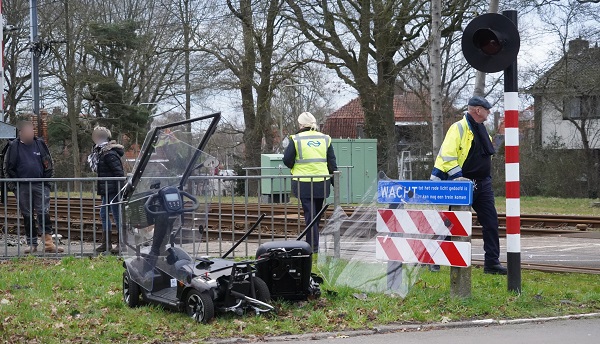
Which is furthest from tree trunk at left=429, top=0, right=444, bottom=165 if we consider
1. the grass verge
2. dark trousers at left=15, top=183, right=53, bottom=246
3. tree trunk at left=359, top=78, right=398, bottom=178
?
tree trunk at left=359, top=78, right=398, bottom=178

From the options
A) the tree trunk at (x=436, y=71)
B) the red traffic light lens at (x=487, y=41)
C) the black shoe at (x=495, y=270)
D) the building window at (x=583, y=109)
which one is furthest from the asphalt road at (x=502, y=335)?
the building window at (x=583, y=109)

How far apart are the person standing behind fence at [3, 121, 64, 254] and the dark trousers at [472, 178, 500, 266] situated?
608 cm

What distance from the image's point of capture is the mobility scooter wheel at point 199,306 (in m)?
7.34

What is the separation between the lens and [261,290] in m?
7.66

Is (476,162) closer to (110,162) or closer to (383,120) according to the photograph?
(110,162)

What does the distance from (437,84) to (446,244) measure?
7396mm

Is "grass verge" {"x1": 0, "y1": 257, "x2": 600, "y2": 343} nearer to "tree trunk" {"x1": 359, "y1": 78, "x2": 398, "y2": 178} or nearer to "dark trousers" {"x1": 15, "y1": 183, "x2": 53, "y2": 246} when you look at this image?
"dark trousers" {"x1": 15, "y1": 183, "x2": 53, "y2": 246}

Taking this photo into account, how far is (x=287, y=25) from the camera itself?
3309cm

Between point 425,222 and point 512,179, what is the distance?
102 centimetres

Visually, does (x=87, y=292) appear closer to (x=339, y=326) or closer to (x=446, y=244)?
(x=339, y=326)

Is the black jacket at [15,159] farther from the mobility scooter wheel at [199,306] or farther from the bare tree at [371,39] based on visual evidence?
the bare tree at [371,39]

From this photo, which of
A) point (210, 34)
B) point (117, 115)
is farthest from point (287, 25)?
point (117, 115)

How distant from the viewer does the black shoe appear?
10031 mm

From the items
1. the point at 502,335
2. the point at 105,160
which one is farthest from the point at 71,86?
the point at 502,335
